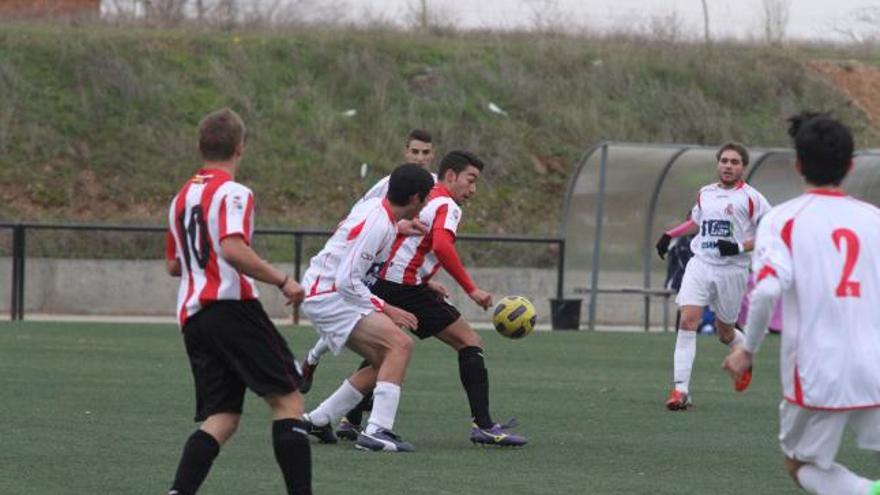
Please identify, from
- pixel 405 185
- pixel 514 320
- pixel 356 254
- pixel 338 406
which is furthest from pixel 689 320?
pixel 356 254

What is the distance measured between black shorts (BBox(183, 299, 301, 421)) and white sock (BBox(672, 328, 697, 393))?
223 inches

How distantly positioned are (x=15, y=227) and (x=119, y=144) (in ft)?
23.2

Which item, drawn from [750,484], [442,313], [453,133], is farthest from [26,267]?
[750,484]

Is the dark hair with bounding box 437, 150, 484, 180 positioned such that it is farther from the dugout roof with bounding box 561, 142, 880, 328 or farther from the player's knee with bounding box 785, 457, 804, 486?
the dugout roof with bounding box 561, 142, 880, 328

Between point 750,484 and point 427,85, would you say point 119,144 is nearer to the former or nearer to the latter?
point 427,85

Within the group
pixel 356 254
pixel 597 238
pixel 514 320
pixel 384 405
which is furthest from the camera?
pixel 597 238

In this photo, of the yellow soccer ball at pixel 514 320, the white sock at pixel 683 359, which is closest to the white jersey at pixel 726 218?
the white sock at pixel 683 359

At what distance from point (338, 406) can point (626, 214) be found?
51.5 ft

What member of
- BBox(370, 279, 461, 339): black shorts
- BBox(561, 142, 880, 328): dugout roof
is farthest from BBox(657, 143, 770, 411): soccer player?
BBox(561, 142, 880, 328): dugout roof

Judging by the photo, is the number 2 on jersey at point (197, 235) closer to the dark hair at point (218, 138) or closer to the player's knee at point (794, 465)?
the dark hair at point (218, 138)

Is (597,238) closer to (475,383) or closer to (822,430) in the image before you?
(475,383)

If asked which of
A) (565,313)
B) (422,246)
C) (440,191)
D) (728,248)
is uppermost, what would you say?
(440,191)

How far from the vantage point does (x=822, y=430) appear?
599cm

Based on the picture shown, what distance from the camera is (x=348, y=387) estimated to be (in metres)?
9.48
